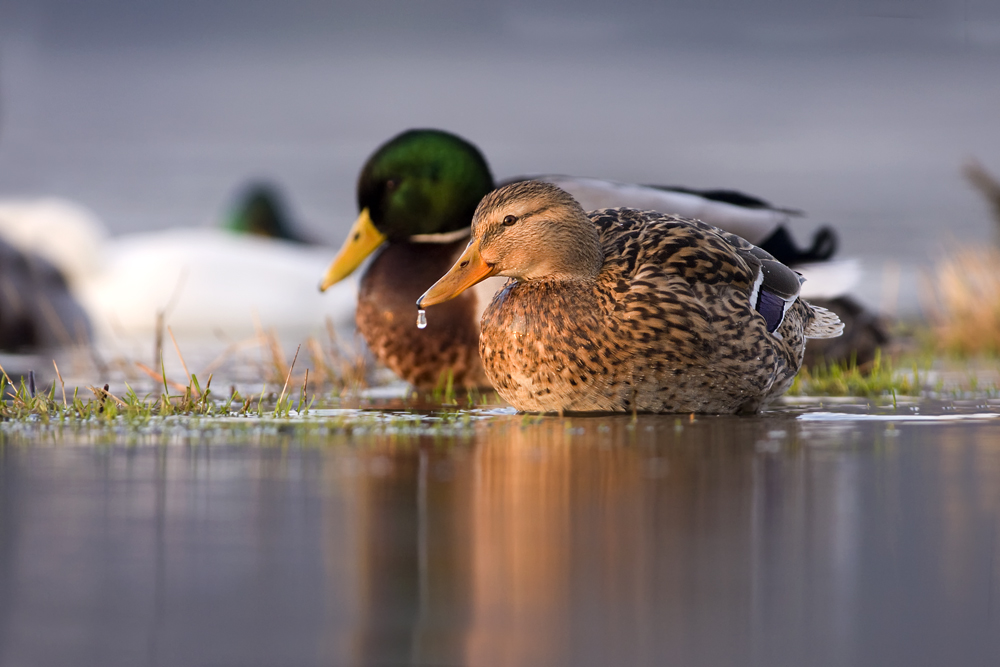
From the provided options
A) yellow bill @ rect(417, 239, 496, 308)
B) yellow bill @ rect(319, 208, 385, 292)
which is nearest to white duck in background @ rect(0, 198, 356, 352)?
yellow bill @ rect(319, 208, 385, 292)

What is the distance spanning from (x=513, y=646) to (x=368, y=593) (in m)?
0.34

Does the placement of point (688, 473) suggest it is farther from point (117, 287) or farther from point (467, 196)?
point (117, 287)

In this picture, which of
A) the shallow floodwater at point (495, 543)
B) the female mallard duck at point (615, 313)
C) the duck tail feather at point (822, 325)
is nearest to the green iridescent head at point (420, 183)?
the female mallard duck at point (615, 313)

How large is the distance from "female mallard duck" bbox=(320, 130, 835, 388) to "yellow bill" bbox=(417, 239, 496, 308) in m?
1.22

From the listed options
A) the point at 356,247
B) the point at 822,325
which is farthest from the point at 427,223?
the point at 822,325

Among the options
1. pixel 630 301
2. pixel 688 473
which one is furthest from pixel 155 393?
pixel 688 473

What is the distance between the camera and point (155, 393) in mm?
4836

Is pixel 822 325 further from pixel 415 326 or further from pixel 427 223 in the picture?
pixel 427 223

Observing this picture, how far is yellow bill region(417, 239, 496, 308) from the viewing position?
404 centimetres

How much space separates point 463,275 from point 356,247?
1.67m

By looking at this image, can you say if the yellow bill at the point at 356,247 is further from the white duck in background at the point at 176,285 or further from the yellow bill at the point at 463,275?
the white duck in background at the point at 176,285

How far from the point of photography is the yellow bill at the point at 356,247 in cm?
559

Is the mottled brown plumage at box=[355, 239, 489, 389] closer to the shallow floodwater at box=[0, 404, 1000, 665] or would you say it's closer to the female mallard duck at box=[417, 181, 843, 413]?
the female mallard duck at box=[417, 181, 843, 413]

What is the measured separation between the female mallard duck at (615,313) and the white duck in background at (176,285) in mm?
5913
